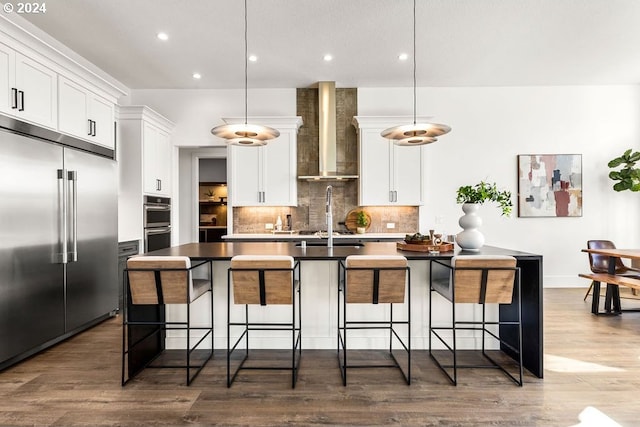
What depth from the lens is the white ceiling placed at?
334 centimetres

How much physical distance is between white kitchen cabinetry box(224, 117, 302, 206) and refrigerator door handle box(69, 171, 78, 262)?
2.12m

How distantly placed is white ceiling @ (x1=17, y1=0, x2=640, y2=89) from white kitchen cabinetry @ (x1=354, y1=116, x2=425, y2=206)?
0.91m

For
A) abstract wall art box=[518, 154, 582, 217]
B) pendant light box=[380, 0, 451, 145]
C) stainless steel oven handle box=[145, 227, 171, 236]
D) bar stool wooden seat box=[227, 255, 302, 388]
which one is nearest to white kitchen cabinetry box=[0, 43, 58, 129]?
stainless steel oven handle box=[145, 227, 171, 236]

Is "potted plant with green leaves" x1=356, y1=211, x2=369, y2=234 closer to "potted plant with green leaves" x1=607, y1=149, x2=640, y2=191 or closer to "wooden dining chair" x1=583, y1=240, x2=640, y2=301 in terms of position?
"wooden dining chair" x1=583, y1=240, x2=640, y2=301

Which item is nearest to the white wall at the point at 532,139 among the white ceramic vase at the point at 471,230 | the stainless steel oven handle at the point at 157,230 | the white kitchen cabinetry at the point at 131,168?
the white kitchen cabinetry at the point at 131,168

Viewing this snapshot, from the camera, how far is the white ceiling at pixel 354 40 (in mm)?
3344

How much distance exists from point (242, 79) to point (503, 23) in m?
3.42

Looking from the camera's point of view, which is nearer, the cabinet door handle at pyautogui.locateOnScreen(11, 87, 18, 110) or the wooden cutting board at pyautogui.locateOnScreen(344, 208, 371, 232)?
the cabinet door handle at pyautogui.locateOnScreen(11, 87, 18, 110)

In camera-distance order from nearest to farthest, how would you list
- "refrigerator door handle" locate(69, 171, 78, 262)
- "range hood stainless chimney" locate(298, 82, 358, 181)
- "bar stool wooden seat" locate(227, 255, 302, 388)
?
"bar stool wooden seat" locate(227, 255, 302, 388), "refrigerator door handle" locate(69, 171, 78, 262), "range hood stainless chimney" locate(298, 82, 358, 181)

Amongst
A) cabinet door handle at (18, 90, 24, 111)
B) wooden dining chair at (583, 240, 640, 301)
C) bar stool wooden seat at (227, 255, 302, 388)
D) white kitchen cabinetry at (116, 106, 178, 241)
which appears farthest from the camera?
white kitchen cabinetry at (116, 106, 178, 241)

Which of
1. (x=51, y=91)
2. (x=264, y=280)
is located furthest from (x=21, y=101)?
(x=264, y=280)

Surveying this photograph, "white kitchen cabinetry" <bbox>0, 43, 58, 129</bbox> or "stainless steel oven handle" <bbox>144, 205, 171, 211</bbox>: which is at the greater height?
"white kitchen cabinetry" <bbox>0, 43, 58, 129</bbox>

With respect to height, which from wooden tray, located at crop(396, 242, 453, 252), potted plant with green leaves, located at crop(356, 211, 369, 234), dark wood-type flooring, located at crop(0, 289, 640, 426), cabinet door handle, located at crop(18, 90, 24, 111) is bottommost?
dark wood-type flooring, located at crop(0, 289, 640, 426)

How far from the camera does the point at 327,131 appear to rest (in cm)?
520
